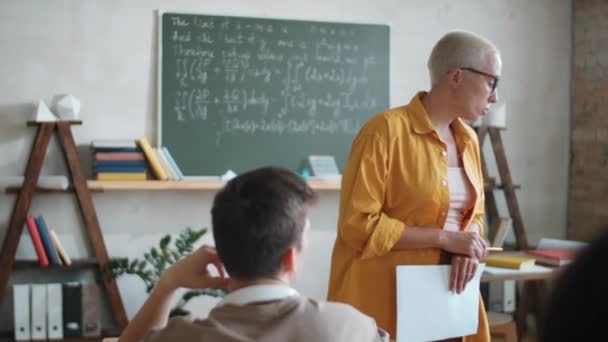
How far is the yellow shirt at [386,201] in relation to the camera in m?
1.99

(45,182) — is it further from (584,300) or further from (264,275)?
(584,300)

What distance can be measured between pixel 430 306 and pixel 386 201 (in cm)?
30

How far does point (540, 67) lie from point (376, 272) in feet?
10.8

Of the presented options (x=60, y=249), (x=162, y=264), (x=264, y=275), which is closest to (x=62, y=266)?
(x=60, y=249)

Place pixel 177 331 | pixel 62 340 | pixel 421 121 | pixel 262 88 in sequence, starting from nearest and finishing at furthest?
1. pixel 177 331
2. pixel 421 121
3. pixel 62 340
4. pixel 262 88

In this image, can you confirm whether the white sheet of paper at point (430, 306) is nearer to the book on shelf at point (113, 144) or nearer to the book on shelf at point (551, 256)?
the book on shelf at point (551, 256)

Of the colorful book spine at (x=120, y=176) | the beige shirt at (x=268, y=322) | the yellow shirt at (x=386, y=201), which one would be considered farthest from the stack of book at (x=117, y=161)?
the beige shirt at (x=268, y=322)

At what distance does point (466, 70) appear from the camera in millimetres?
2105

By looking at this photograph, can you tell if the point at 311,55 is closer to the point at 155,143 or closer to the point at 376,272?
the point at 155,143

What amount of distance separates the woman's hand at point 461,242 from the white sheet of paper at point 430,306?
6cm

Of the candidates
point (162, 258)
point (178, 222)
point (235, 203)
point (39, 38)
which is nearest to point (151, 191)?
point (178, 222)

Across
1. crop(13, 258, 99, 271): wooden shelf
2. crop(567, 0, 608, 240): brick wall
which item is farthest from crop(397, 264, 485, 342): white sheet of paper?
crop(567, 0, 608, 240): brick wall

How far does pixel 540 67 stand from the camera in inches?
195

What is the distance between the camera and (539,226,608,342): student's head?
485mm
